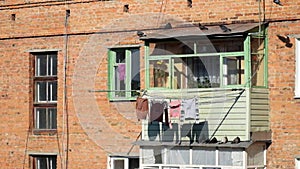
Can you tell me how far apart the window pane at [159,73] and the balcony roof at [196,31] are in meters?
0.62

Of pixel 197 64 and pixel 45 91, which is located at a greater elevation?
A: pixel 197 64

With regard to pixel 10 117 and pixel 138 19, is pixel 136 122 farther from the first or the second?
pixel 10 117

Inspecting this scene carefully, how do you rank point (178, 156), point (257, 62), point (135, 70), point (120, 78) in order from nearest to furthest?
1. point (257, 62)
2. point (178, 156)
3. point (135, 70)
4. point (120, 78)

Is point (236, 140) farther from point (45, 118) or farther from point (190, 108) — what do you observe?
point (45, 118)

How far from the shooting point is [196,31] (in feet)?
65.3

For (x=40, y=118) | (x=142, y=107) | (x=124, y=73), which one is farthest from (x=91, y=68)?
(x=142, y=107)

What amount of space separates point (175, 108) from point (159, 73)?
4.20ft

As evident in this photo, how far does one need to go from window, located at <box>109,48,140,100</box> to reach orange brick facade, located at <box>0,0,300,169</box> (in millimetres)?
215

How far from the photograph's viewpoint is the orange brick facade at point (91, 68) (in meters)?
19.4

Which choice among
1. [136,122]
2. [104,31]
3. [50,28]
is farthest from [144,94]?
[50,28]

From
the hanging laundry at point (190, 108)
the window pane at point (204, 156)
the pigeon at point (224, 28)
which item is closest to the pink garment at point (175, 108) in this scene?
the hanging laundry at point (190, 108)

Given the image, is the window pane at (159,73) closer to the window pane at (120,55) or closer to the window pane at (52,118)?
the window pane at (120,55)

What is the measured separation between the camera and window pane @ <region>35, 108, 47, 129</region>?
22969 millimetres

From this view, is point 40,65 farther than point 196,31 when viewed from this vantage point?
Yes
